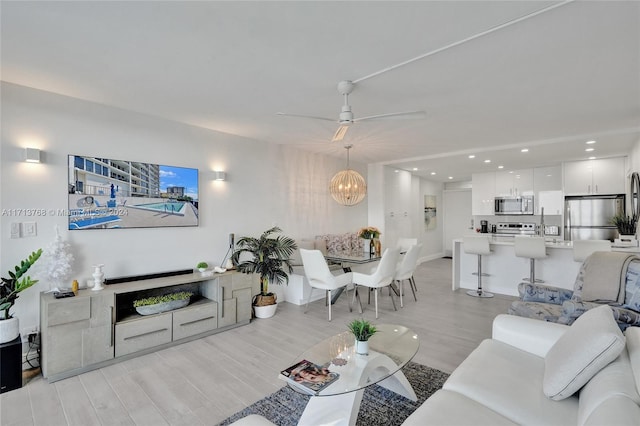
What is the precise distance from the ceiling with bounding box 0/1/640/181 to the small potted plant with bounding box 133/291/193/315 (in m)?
2.06

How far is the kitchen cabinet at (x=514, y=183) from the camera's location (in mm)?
6832

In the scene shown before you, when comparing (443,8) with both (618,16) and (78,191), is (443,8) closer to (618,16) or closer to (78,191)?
(618,16)

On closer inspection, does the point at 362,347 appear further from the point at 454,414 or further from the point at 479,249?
the point at 479,249

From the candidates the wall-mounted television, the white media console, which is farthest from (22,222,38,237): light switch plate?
the white media console

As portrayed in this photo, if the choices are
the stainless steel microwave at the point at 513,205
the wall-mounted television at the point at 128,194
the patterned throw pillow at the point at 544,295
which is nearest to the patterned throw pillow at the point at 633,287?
the patterned throw pillow at the point at 544,295

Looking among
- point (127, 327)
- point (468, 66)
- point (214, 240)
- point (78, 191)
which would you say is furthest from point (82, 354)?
point (468, 66)

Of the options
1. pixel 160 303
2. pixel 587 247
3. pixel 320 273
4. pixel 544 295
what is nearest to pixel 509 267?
pixel 587 247

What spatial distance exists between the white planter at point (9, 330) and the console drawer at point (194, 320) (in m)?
1.21

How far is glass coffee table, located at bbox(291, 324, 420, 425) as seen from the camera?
174 cm

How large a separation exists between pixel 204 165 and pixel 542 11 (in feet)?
12.1

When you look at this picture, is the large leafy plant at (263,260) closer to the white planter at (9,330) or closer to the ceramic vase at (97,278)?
the ceramic vase at (97,278)

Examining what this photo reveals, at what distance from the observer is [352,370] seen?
1.90 m

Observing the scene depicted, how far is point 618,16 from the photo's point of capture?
1829mm

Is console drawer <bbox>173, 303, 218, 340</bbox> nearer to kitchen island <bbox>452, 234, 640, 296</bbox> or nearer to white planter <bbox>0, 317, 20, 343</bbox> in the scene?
white planter <bbox>0, 317, 20, 343</bbox>
